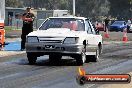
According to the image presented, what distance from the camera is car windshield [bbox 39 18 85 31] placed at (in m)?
15.6

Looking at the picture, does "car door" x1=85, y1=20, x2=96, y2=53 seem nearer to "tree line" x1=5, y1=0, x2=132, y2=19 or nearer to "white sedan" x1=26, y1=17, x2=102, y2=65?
"white sedan" x1=26, y1=17, x2=102, y2=65

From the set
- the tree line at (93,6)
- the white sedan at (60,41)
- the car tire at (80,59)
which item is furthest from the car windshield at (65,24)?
the tree line at (93,6)

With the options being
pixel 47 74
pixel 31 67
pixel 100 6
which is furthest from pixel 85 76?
pixel 100 6

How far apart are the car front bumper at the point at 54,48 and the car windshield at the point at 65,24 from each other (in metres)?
1.29

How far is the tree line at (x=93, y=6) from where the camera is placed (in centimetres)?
10778

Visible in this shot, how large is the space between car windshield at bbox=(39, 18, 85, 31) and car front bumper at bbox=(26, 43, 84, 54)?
1291 millimetres

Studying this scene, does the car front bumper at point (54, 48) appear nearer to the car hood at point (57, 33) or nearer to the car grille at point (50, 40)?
the car grille at point (50, 40)

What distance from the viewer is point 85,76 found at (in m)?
4.83

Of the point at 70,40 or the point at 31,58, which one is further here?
the point at 31,58

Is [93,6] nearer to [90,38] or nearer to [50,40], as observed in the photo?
[90,38]

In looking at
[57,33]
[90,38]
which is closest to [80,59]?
[57,33]

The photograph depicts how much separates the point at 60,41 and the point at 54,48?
0.91 ft

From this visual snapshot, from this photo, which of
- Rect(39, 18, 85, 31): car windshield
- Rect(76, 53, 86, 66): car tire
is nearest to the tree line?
Rect(39, 18, 85, 31): car windshield

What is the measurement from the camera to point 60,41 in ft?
46.8
